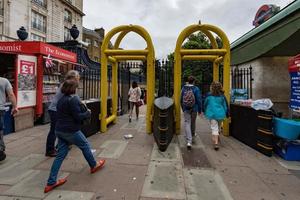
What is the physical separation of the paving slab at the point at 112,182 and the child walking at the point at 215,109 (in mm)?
2196

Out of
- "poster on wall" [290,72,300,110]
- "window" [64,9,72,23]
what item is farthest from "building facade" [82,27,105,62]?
"poster on wall" [290,72,300,110]

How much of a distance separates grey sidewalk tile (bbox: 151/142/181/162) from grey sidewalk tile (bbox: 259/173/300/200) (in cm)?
162

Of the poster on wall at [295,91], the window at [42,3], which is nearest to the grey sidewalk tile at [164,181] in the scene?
the poster on wall at [295,91]

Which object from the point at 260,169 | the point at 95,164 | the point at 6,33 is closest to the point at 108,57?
the point at 95,164

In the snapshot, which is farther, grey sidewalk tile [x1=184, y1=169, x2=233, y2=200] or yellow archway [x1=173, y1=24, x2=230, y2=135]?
yellow archway [x1=173, y1=24, x2=230, y2=135]

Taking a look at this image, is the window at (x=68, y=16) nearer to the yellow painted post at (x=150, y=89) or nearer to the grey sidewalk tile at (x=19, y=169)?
the yellow painted post at (x=150, y=89)

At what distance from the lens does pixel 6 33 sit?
963 inches

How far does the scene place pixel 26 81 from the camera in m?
7.03

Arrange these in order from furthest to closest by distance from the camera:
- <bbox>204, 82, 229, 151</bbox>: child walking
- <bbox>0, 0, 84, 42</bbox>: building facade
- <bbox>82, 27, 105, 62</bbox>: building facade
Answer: <bbox>82, 27, 105, 62</bbox>: building facade < <bbox>0, 0, 84, 42</bbox>: building facade < <bbox>204, 82, 229, 151</bbox>: child walking

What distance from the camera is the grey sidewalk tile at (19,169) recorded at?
3.46 metres

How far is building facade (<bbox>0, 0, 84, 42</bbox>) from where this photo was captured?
80.9ft

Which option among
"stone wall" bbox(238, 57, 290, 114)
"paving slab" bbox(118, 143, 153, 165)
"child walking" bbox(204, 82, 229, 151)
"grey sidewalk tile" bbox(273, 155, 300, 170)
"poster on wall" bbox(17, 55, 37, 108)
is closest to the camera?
"grey sidewalk tile" bbox(273, 155, 300, 170)

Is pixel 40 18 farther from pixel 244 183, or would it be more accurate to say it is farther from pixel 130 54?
pixel 244 183

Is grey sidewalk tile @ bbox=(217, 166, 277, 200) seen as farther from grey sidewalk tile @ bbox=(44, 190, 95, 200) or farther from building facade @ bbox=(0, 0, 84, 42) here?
building facade @ bbox=(0, 0, 84, 42)
